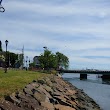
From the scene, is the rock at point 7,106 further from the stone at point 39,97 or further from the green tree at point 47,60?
the green tree at point 47,60

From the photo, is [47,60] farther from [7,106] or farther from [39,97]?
[7,106]

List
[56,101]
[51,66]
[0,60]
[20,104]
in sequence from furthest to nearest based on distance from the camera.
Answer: [51,66] < [0,60] < [56,101] < [20,104]

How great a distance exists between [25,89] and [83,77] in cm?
13440

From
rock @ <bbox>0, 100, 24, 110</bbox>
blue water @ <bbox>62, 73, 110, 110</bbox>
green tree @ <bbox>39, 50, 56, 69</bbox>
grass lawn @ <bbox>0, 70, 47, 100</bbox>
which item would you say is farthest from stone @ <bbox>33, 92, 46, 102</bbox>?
green tree @ <bbox>39, 50, 56, 69</bbox>

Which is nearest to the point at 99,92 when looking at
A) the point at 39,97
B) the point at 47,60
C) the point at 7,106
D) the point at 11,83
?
the point at 11,83

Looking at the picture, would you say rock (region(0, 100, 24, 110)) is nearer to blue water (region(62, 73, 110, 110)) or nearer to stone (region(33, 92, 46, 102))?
stone (region(33, 92, 46, 102))

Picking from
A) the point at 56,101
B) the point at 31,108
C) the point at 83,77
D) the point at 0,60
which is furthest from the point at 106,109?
the point at 83,77

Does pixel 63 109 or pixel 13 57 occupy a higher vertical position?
pixel 13 57

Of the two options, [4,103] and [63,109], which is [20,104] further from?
[63,109]

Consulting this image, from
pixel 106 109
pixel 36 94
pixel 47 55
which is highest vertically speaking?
pixel 47 55

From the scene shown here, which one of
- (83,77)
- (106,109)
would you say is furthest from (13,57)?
(106,109)

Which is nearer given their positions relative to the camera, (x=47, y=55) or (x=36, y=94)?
(x=36, y=94)

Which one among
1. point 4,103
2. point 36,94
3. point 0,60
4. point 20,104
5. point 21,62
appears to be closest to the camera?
point 4,103

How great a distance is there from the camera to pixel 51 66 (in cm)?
14425
